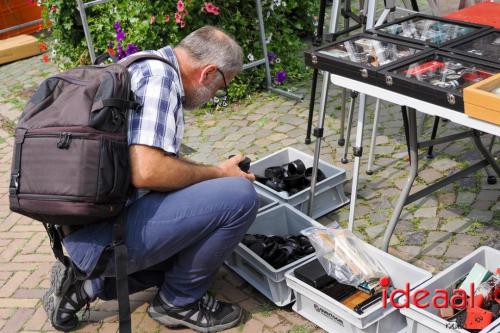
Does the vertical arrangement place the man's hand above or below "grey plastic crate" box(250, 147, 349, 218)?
above

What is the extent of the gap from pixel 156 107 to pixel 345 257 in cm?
123

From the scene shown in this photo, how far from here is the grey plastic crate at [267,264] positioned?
349 centimetres

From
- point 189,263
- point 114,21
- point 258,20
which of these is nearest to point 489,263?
point 189,263

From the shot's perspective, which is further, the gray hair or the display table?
the gray hair

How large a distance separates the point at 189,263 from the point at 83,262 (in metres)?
0.49

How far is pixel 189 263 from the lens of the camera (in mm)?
3271

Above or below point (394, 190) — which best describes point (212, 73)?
above

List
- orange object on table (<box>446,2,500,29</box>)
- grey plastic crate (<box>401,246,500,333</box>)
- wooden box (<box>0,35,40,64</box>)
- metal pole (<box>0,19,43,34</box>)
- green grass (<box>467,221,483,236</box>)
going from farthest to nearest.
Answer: metal pole (<box>0,19,43,34</box>)
wooden box (<box>0,35,40,64</box>)
green grass (<box>467,221,483,236</box>)
orange object on table (<box>446,2,500,29</box>)
grey plastic crate (<box>401,246,500,333</box>)

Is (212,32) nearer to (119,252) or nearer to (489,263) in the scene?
(119,252)

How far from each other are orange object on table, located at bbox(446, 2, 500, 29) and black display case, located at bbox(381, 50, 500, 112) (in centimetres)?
75

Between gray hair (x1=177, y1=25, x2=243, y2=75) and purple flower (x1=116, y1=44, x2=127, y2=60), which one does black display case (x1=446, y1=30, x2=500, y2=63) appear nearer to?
gray hair (x1=177, y1=25, x2=243, y2=75)

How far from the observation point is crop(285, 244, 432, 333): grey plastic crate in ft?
10.2

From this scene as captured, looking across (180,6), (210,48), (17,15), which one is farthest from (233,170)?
(17,15)

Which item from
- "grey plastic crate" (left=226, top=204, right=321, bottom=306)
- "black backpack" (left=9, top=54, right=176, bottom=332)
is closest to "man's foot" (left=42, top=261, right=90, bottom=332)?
"black backpack" (left=9, top=54, right=176, bottom=332)
